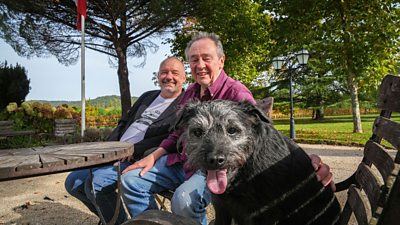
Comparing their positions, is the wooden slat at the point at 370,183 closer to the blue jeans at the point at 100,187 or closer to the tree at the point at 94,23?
the blue jeans at the point at 100,187

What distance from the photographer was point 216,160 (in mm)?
2059

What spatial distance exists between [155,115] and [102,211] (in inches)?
40.9

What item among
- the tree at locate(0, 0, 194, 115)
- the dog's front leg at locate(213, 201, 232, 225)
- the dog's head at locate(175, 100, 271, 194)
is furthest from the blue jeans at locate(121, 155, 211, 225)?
the tree at locate(0, 0, 194, 115)

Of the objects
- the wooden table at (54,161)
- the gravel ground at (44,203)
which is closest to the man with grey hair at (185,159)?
the wooden table at (54,161)

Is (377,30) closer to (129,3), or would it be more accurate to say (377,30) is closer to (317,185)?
(129,3)

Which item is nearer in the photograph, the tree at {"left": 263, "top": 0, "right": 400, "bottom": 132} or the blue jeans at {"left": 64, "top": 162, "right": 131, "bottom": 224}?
the blue jeans at {"left": 64, "top": 162, "right": 131, "bottom": 224}

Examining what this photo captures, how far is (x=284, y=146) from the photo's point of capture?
7.49 ft

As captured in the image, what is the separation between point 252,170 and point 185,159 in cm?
91

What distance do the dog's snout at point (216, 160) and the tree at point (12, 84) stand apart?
1867 centimetres

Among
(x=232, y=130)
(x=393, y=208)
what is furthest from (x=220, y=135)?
(x=393, y=208)

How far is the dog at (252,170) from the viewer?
6.96ft

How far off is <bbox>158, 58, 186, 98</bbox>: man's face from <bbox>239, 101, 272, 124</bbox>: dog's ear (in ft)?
4.67

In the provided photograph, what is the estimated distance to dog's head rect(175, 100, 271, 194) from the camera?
2.09 meters

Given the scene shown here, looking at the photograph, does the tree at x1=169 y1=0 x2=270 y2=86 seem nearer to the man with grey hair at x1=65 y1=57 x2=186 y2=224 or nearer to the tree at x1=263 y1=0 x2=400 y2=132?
the tree at x1=263 y1=0 x2=400 y2=132
